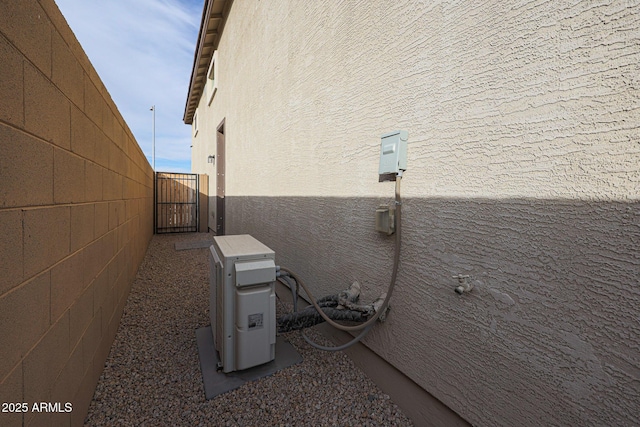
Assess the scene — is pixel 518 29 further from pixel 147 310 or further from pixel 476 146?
pixel 147 310

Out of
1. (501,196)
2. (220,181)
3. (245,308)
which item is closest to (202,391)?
(245,308)

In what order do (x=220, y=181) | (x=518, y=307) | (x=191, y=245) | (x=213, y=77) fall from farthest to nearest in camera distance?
(x=213, y=77)
(x=220, y=181)
(x=191, y=245)
(x=518, y=307)

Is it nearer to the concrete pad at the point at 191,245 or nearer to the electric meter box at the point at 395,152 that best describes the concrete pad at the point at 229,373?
the electric meter box at the point at 395,152

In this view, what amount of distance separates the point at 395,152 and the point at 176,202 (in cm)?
873

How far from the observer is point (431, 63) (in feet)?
4.51

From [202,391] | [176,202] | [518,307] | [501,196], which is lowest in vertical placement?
[202,391]

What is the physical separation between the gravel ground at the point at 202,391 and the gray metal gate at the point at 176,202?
6574mm

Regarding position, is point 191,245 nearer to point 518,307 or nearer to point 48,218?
point 48,218

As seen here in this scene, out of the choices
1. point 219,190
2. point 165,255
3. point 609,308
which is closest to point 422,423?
point 609,308

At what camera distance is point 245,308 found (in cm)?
169

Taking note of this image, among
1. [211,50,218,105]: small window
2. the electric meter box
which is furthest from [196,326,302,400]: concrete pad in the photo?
[211,50,218,105]: small window

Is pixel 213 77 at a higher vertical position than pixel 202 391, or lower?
higher

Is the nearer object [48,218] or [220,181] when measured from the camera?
[48,218]

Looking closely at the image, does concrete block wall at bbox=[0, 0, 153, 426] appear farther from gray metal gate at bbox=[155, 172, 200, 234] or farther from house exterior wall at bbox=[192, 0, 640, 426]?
gray metal gate at bbox=[155, 172, 200, 234]
